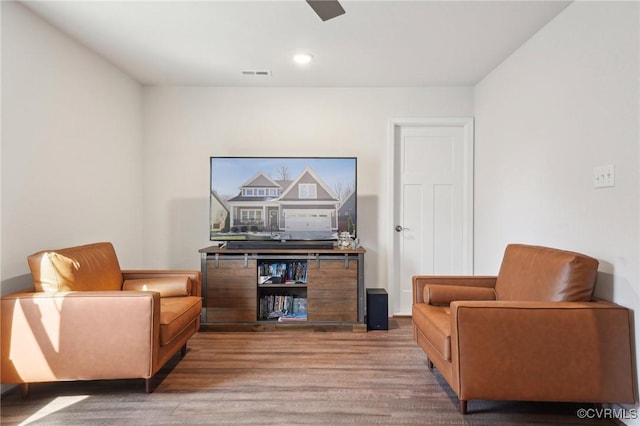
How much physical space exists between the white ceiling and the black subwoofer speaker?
2192 mm

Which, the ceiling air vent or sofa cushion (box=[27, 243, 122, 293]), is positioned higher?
the ceiling air vent

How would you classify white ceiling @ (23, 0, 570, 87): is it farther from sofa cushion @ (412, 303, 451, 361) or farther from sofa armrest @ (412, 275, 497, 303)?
sofa cushion @ (412, 303, 451, 361)

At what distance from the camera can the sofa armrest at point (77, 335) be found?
203 centimetres

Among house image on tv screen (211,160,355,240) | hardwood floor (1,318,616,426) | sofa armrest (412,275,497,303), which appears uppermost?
house image on tv screen (211,160,355,240)

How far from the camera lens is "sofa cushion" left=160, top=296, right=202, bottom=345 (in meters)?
2.26

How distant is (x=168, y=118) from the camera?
3.86m

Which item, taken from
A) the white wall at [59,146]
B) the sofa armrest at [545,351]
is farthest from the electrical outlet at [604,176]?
the white wall at [59,146]

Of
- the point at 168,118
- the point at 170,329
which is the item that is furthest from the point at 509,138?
the point at 168,118

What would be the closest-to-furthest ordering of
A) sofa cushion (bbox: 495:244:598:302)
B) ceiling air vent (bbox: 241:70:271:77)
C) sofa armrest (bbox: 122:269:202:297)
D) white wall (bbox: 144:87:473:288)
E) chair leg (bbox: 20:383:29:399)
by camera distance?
sofa cushion (bbox: 495:244:598:302), chair leg (bbox: 20:383:29:399), sofa armrest (bbox: 122:269:202:297), ceiling air vent (bbox: 241:70:271:77), white wall (bbox: 144:87:473:288)

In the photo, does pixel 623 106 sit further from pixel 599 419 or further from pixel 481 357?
pixel 599 419

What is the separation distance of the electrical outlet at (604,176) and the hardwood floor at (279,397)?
4.29 ft

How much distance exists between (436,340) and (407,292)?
5.91ft

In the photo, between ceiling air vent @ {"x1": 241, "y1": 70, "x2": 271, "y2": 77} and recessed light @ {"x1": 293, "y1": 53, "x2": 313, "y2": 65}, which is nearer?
recessed light @ {"x1": 293, "y1": 53, "x2": 313, "y2": 65}

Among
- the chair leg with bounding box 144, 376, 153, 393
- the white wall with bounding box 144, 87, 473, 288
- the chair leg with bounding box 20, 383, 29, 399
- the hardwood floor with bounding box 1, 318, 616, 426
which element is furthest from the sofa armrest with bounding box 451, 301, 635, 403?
the chair leg with bounding box 20, 383, 29, 399
